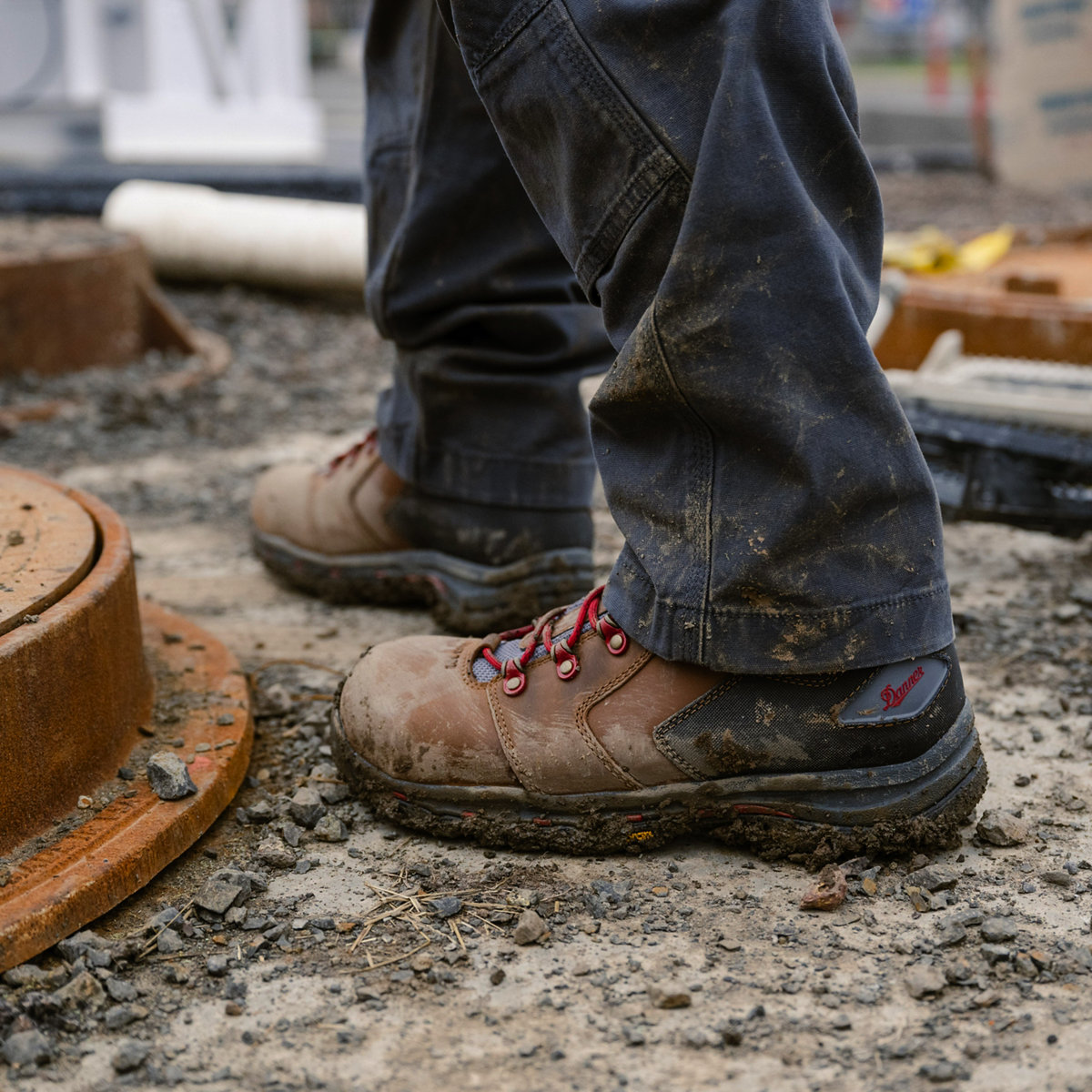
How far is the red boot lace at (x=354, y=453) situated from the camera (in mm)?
2032

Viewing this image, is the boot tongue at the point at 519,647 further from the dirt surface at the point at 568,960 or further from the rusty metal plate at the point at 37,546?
the rusty metal plate at the point at 37,546

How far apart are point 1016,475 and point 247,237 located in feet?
10.8

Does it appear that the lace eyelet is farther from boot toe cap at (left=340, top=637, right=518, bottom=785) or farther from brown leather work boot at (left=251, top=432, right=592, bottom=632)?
brown leather work boot at (left=251, top=432, right=592, bottom=632)

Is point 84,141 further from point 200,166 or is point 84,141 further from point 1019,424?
point 1019,424

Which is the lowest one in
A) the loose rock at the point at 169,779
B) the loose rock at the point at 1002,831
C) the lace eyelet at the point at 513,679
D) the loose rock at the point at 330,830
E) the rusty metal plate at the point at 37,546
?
the loose rock at the point at 330,830

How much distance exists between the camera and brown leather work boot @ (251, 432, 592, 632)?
1.85 metres

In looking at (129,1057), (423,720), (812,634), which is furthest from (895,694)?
(129,1057)

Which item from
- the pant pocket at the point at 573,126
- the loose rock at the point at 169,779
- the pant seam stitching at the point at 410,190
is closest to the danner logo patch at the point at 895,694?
the pant pocket at the point at 573,126

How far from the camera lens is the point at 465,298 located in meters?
1.79

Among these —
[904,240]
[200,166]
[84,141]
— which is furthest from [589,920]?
[84,141]

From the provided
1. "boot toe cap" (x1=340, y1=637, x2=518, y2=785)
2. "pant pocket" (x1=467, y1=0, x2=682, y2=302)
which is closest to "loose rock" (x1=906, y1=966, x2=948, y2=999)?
"boot toe cap" (x1=340, y1=637, x2=518, y2=785)

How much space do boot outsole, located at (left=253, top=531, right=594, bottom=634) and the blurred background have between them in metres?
3.97

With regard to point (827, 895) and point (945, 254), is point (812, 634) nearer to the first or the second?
point (827, 895)

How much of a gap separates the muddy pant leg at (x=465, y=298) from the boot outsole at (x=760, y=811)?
630 mm
